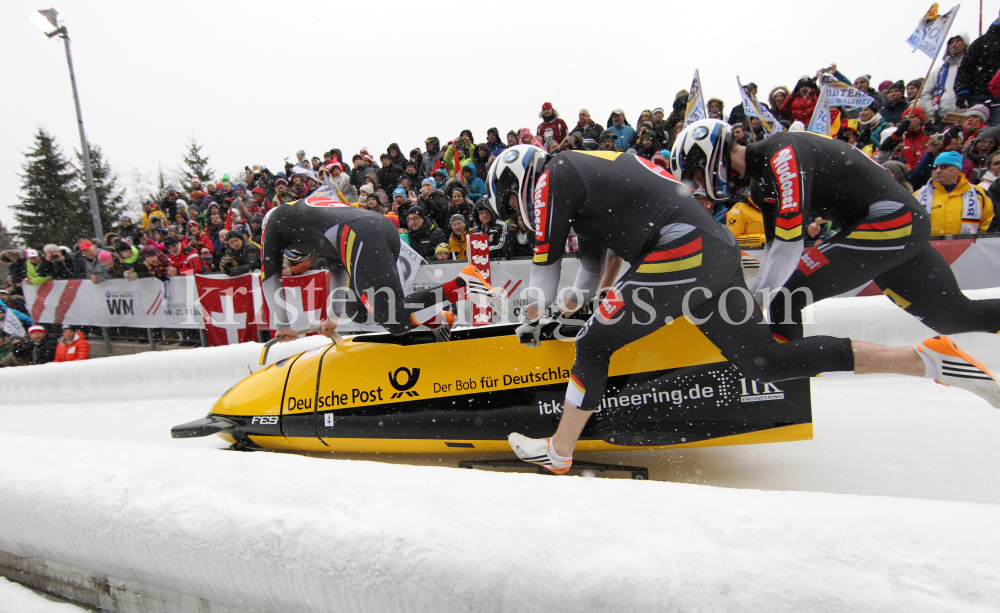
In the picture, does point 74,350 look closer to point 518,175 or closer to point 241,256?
point 241,256

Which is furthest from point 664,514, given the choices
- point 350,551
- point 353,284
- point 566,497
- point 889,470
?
point 353,284

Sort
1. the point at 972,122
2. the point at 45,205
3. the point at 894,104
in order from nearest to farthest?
the point at 972,122 < the point at 894,104 < the point at 45,205

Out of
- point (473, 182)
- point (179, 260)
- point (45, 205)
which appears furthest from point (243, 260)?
point (45, 205)

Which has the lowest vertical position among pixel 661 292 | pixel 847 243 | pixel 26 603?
pixel 26 603

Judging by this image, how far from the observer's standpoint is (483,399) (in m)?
2.42

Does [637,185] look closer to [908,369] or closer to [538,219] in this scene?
[538,219]

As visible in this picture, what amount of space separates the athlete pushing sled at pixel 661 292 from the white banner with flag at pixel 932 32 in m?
6.03

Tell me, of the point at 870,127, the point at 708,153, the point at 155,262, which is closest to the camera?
the point at 708,153

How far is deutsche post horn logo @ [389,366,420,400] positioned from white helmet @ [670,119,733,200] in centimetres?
149

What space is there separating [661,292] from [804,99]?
6694 millimetres

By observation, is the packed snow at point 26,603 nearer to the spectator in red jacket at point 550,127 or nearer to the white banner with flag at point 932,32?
the spectator in red jacket at point 550,127

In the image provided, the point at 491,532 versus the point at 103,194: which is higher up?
the point at 103,194

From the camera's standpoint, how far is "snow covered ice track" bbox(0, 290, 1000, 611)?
0.96 meters

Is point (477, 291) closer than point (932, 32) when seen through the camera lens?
Yes
